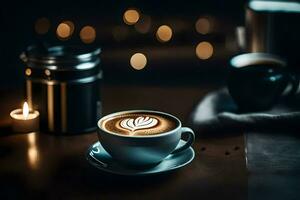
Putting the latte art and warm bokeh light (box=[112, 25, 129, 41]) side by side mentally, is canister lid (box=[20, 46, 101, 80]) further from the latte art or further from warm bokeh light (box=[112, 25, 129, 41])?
warm bokeh light (box=[112, 25, 129, 41])

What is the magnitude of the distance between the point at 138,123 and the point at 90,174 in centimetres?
11

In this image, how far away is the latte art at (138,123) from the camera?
33.6 inches

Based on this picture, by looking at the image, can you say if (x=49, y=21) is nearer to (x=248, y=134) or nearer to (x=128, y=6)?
(x=128, y=6)

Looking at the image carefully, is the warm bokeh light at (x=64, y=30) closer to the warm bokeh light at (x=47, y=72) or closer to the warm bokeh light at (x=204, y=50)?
the warm bokeh light at (x=204, y=50)

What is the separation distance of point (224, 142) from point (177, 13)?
0.98 meters

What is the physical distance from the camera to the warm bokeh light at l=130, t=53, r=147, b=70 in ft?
5.76

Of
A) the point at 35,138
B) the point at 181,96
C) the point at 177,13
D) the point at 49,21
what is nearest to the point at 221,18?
the point at 177,13

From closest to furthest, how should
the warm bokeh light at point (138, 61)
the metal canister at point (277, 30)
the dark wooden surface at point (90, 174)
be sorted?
the dark wooden surface at point (90, 174) → the metal canister at point (277, 30) → the warm bokeh light at point (138, 61)

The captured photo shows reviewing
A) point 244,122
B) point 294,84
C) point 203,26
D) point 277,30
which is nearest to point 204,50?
point 203,26

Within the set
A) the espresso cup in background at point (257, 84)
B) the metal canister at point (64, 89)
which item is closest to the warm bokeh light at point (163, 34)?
the espresso cup in background at point (257, 84)

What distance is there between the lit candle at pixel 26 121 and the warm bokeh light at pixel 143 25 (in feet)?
2.93

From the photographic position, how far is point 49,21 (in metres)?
1.92

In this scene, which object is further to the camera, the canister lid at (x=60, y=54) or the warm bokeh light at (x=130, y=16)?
the warm bokeh light at (x=130, y=16)

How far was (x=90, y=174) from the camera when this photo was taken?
32.7 inches
